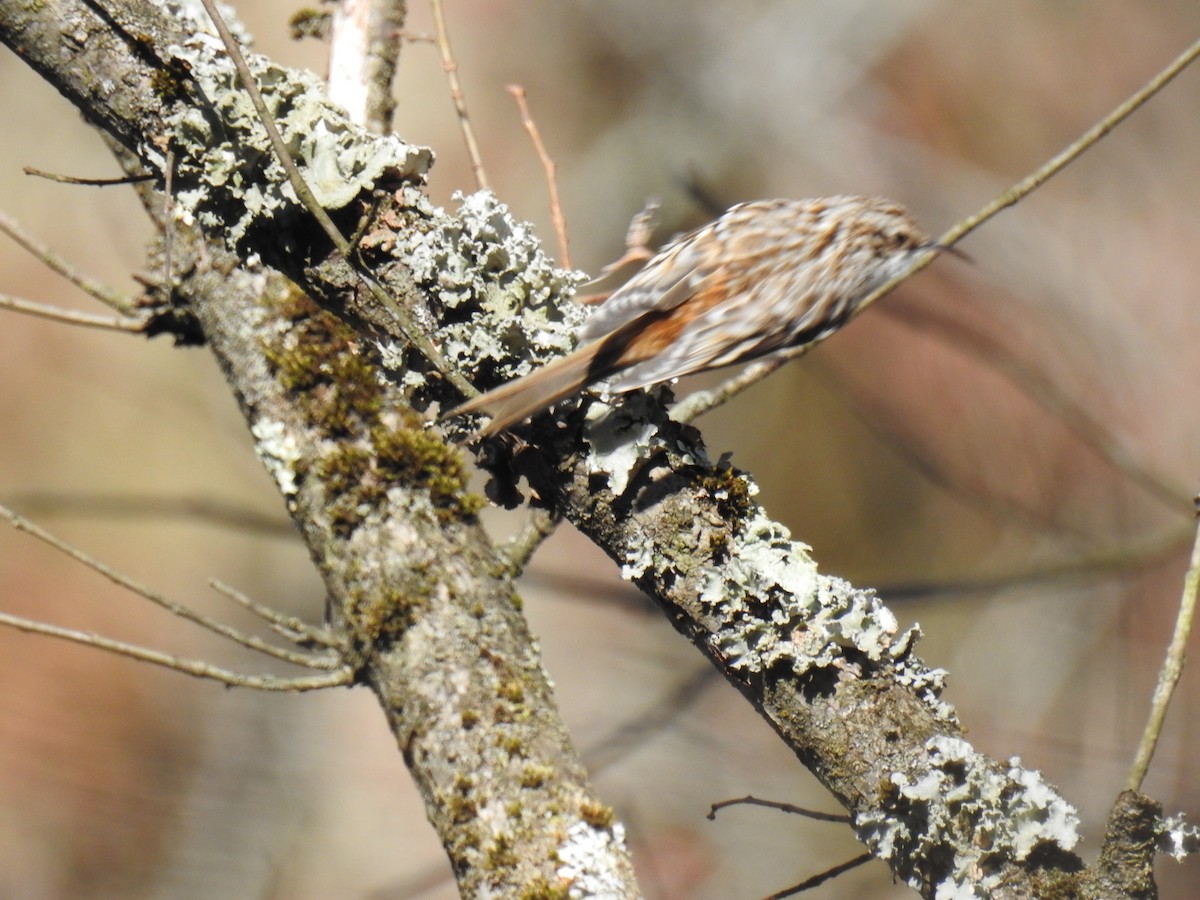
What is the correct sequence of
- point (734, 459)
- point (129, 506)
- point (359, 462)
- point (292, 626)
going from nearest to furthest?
1. point (359, 462)
2. point (292, 626)
3. point (734, 459)
4. point (129, 506)

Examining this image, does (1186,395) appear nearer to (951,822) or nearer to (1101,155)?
(1101,155)

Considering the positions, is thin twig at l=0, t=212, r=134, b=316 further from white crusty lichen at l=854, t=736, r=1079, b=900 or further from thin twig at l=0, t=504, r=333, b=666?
white crusty lichen at l=854, t=736, r=1079, b=900

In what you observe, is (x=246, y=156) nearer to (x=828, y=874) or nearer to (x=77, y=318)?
(x=77, y=318)

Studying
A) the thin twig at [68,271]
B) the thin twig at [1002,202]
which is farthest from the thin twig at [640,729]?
the thin twig at [68,271]

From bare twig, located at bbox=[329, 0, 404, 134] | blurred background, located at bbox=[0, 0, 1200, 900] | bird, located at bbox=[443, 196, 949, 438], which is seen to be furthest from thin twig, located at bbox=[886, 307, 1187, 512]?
bare twig, located at bbox=[329, 0, 404, 134]

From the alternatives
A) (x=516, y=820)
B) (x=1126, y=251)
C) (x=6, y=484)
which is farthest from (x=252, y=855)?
(x=1126, y=251)

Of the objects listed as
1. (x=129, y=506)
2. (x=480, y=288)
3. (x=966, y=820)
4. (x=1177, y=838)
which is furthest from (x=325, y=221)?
(x=129, y=506)
